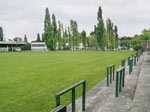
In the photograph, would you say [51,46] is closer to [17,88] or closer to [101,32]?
[101,32]

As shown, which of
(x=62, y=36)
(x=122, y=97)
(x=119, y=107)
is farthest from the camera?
(x=62, y=36)

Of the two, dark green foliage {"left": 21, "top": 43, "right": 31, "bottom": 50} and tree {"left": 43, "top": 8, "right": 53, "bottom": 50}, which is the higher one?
tree {"left": 43, "top": 8, "right": 53, "bottom": 50}

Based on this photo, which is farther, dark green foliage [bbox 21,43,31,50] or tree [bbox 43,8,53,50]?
dark green foliage [bbox 21,43,31,50]

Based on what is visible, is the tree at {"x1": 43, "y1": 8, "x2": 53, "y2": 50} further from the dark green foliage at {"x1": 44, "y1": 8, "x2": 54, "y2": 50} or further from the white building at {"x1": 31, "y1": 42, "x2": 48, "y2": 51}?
the white building at {"x1": 31, "y1": 42, "x2": 48, "y2": 51}

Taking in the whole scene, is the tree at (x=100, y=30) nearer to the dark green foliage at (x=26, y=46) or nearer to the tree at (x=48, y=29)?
the tree at (x=48, y=29)

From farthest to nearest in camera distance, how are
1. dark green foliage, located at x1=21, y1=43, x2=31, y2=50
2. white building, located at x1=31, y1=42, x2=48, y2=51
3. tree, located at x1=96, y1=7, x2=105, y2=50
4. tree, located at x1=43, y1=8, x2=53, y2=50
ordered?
white building, located at x1=31, y1=42, x2=48, y2=51 < dark green foliage, located at x1=21, y1=43, x2=31, y2=50 < tree, located at x1=43, y1=8, x2=53, y2=50 < tree, located at x1=96, y1=7, x2=105, y2=50

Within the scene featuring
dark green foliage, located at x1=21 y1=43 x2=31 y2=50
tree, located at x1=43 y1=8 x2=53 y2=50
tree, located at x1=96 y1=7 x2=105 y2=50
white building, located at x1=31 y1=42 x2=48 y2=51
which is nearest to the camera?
tree, located at x1=96 y1=7 x2=105 y2=50

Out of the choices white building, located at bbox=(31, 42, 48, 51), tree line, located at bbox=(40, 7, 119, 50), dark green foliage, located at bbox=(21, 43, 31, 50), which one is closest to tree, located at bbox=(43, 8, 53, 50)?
tree line, located at bbox=(40, 7, 119, 50)

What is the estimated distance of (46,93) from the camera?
5516 millimetres

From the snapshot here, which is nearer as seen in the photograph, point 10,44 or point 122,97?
point 122,97

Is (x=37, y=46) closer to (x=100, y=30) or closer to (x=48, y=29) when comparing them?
(x=48, y=29)

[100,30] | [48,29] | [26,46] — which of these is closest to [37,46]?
[26,46]

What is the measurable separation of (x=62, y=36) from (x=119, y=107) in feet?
211

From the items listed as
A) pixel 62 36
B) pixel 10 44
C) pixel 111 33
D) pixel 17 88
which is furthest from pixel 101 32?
pixel 17 88
